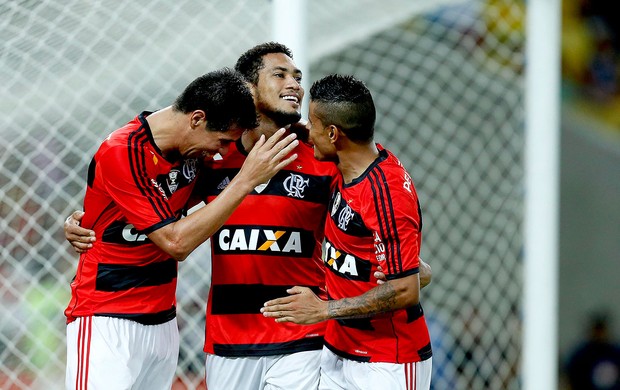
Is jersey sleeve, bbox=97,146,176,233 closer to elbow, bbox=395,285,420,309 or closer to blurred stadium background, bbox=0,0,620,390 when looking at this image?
elbow, bbox=395,285,420,309

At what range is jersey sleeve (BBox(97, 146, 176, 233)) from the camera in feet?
9.55

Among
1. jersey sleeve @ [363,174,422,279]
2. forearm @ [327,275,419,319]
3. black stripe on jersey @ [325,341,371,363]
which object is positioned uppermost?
jersey sleeve @ [363,174,422,279]

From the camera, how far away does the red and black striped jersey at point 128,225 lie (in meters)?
2.94

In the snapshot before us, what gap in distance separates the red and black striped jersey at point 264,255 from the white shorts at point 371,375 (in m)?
0.12

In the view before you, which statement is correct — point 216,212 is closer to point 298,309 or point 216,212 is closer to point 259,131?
point 298,309

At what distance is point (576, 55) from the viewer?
8875mm

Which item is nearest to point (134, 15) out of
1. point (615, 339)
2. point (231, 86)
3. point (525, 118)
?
point (231, 86)

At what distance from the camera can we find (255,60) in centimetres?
338

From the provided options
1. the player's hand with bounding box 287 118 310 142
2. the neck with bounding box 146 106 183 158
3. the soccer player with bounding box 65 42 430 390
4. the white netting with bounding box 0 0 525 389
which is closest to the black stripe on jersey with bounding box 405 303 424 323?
the soccer player with bounding box 65 42 430 390

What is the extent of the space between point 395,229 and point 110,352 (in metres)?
1.05

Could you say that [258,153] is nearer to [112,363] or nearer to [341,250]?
[341,250]

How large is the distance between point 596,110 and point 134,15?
19.5 feet

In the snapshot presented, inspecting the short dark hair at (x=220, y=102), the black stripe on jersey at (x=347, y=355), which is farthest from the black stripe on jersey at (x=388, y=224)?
the short dark hair at (x=220, y=102)

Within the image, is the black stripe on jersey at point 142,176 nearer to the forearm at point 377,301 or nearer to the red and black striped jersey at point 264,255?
the red and black striped jersey at point 264,255
